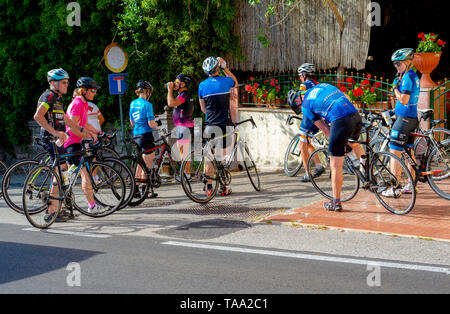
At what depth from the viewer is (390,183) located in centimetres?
795

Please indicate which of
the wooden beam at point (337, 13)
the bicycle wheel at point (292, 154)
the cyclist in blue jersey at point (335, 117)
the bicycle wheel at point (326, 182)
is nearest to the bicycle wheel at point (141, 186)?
the bicycle wheel at point (326, 182)

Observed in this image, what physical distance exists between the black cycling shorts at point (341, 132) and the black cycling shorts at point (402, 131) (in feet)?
3.00

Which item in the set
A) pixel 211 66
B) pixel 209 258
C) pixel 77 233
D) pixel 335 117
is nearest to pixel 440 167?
pixel 335 117

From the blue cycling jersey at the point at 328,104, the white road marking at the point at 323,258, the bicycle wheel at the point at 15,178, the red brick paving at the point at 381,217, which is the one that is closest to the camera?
the white road marking at the point at 323,258

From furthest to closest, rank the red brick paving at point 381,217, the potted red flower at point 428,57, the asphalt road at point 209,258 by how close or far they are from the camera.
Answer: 1. the potted red flower at point 428,57
2. the red brick paving at point 381,217
3. the asphalt road at point 209,258

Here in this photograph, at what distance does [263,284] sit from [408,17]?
1261 cm

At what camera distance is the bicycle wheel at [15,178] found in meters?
8.88

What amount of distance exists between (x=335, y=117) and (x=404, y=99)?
4.09 ft

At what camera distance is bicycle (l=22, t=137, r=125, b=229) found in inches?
321

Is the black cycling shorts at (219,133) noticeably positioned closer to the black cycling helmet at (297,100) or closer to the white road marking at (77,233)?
the black cycling helmet at (297,100)

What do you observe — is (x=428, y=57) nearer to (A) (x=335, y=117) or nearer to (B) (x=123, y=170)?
(A) (x=335, y=117)

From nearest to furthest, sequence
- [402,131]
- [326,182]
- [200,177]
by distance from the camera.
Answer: [402,131] < [200,177] < [326,182]
